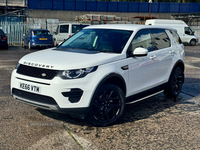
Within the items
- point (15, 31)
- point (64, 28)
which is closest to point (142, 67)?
point (64, 28)

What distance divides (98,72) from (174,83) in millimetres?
2747

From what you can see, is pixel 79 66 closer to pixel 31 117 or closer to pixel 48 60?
pixel 48 60

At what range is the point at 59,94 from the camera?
12.3 ft

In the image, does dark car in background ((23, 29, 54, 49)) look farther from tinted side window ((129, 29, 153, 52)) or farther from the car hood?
the car hood

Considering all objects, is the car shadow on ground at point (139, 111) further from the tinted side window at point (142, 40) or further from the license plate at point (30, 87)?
the tinted side window at point (142, 40)

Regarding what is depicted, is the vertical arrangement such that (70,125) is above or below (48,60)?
below

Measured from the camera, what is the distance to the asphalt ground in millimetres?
3627

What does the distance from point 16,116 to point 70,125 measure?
1085 millimetres

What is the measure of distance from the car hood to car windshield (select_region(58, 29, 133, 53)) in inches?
12.1

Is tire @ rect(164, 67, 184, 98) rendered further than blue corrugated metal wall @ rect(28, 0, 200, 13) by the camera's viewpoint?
No

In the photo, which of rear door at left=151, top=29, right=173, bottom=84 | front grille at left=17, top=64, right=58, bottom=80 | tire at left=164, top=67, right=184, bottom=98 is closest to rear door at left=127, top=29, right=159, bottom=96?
rear door at left=151, top=29, right=173, bottom=84

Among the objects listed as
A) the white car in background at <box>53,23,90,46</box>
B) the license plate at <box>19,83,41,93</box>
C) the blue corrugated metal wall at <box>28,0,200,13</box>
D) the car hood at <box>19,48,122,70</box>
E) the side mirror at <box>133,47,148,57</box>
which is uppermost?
the blue corrugated metal wall at <box>28,0,200,13</box>

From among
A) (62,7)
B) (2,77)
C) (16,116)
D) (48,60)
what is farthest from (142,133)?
(62,7)

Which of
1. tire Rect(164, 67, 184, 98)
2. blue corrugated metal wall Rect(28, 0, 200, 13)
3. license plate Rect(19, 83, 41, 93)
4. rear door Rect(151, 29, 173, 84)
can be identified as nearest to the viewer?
license plate Rect(19, 83, 41, 93)
